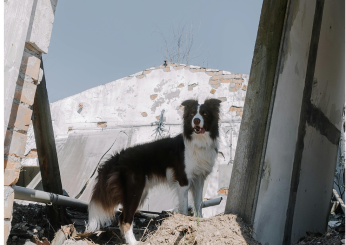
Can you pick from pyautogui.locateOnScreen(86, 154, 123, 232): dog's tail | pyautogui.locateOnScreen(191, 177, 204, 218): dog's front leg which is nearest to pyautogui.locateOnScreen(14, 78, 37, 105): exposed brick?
pyautogui.locateOnScreen(86, 154, 123, 232): dog's tail

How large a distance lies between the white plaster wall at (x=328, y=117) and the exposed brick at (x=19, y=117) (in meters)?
2.49

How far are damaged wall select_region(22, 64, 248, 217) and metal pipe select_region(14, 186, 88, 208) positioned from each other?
391 centimetres

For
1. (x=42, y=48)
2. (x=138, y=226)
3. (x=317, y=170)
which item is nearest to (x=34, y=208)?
(x=138, y=226)

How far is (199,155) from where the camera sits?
4.28 metres

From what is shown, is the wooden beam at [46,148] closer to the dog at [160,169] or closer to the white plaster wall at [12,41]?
the dog at [160,169]

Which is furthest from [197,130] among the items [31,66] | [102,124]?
[102,124]

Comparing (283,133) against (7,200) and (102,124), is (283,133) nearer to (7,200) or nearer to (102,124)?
(7,200)

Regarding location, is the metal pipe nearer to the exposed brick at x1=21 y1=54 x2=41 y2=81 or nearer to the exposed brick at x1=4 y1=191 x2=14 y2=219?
the exposed brick at x1=4 y1=191 x2=14 y2=219

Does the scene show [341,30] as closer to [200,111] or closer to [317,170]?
[317,170]

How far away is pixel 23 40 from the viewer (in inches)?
75.0

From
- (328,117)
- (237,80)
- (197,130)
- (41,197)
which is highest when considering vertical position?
(237,80)

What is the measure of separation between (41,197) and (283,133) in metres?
2.71

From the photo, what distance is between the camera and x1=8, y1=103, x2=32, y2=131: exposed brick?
1983mm

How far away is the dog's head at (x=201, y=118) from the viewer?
4320mm
